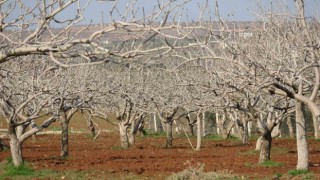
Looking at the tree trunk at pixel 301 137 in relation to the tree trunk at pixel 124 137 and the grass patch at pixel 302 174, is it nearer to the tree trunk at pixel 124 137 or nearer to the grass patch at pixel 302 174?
the grass patch at pixel 302 174

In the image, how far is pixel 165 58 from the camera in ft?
67.1

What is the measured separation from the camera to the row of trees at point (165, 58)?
273 inches

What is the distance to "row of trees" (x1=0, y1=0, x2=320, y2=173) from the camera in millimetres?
6922

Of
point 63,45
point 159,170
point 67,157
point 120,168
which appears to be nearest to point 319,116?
point 63,45

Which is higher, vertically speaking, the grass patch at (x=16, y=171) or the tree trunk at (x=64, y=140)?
the tree trunk at (x=64, y=140)

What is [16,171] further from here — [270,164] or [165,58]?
[270,164]

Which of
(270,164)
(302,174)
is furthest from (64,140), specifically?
(302,174)

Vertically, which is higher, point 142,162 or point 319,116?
point 319,116

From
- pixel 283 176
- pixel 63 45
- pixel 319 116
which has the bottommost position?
pixel 283 176

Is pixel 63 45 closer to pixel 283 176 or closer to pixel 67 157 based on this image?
pixel 283 176

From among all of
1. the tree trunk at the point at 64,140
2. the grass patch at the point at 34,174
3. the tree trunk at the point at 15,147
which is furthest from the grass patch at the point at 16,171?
the tree trunk at the point at 64,140

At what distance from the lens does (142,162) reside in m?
21.8

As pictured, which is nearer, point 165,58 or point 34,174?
point 34,174

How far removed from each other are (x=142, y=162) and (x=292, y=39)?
9038 millimetres
